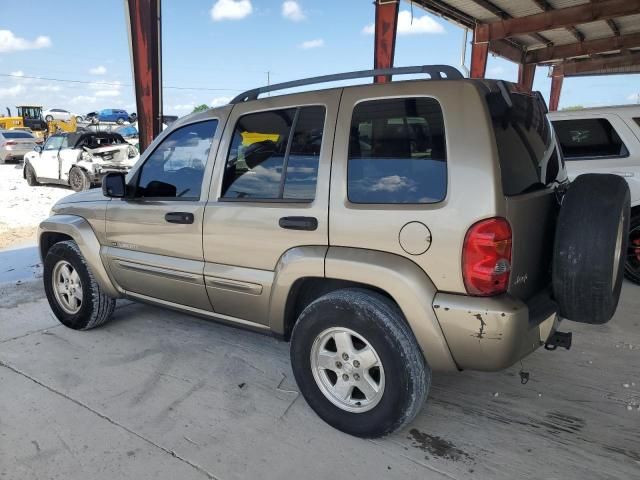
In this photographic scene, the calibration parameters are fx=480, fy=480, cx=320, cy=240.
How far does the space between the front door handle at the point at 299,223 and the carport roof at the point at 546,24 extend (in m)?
10.9

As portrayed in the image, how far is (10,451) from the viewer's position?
2457mm

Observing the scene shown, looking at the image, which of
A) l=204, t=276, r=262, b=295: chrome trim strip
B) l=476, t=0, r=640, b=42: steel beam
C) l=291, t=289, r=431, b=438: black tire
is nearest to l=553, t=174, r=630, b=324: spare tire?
l=291, t=289, r=431, b=438: black tire

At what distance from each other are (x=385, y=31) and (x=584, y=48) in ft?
39.8

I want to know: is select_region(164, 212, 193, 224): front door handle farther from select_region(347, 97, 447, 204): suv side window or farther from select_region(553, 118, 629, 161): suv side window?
select_region(553, 118, 629, 161): suv side window

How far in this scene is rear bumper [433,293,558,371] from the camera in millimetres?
2088

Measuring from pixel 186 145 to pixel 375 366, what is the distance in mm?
1961

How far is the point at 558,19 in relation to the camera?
13516mm

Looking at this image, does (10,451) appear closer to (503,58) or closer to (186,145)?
(186,145)

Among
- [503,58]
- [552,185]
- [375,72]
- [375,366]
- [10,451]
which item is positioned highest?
[503,58]

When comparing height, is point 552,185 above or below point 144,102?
below

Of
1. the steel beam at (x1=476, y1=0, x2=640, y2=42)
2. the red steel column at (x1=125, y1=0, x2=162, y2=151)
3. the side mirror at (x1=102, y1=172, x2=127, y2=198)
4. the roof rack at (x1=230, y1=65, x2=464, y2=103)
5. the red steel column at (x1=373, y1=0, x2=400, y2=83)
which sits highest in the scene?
the steel beam at (x1=476, y1=0, x2=640, y2=42)

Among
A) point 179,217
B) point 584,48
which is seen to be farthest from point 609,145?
point 584,48

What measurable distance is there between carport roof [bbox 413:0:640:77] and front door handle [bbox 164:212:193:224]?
35.0 feet

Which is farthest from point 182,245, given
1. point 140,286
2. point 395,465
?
point 395,465
